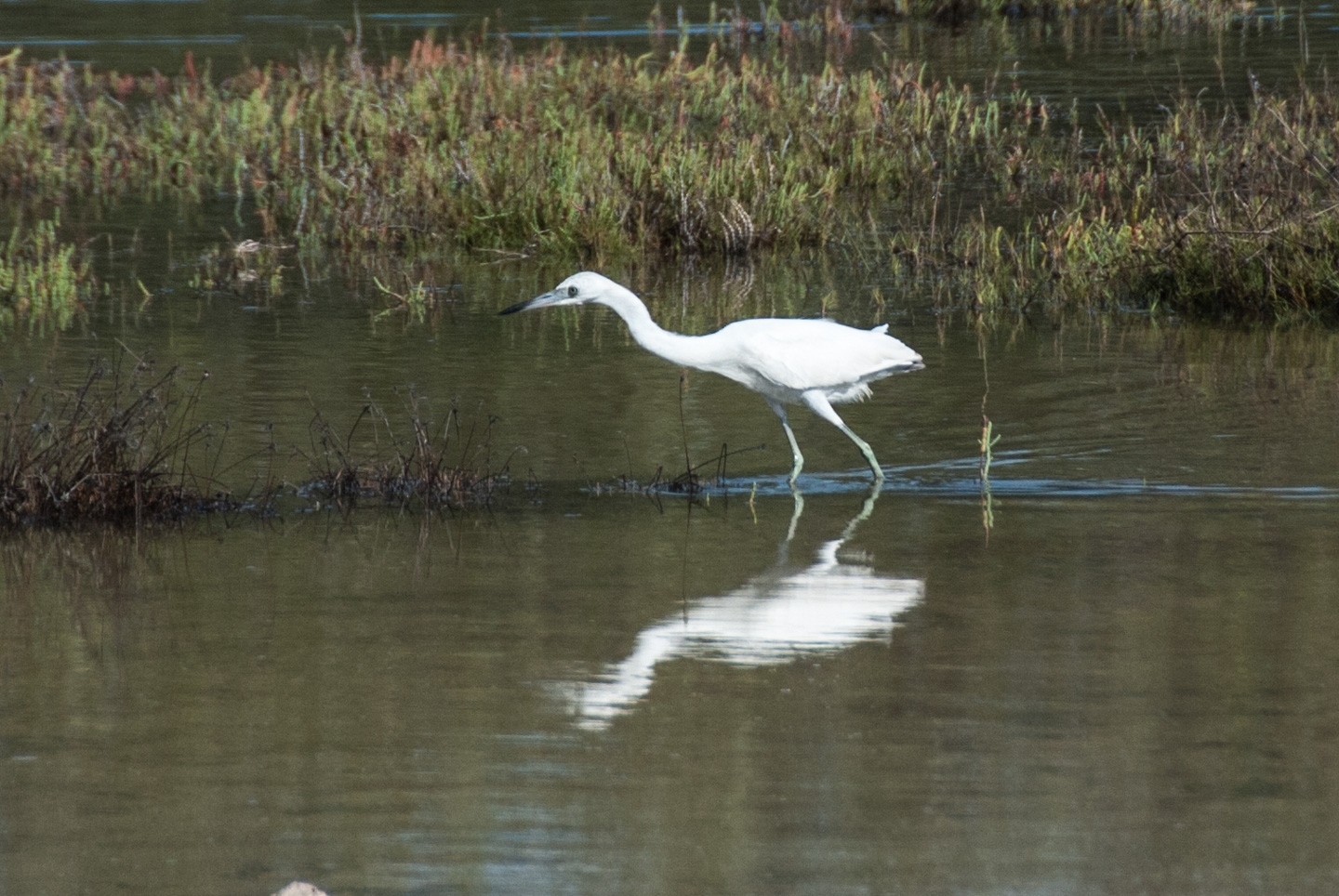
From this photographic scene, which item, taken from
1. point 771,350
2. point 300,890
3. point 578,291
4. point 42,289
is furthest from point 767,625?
point 42,289

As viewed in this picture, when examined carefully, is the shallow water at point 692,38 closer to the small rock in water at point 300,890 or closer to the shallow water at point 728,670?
the shallow water at point 728,670

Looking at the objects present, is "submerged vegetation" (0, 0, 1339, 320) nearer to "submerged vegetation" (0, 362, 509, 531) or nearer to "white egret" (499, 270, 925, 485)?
"white egret" (499, 270, 925, 485)

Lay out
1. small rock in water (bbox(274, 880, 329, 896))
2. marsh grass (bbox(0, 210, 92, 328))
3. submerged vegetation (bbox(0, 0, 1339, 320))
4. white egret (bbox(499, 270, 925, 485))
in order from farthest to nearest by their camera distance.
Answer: marsh grass (bbox(0, 210, 92, 328)) < submerged vegetation (bbox(0, 0, 1339, 320)) < white egret (bbox(499, 270, 925, 485)) < small rock in water (bbox(274, 880, 329, 896))

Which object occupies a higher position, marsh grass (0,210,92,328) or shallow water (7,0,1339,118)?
shallow water (7,0,1339,118)

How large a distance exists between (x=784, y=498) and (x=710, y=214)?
772 centimetres

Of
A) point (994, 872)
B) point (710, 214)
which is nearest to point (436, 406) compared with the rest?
point (710, 214)

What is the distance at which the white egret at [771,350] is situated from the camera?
9.02 m

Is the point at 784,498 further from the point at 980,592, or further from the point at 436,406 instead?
the point at 436,406

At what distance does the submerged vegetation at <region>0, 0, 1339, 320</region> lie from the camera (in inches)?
538

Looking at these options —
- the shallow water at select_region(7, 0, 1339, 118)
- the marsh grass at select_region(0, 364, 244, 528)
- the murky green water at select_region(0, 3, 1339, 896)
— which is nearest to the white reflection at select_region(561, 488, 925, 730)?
the murky green water at select_region(0, 3, 1339, 896)

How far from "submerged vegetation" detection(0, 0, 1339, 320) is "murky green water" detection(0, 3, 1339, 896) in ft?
7.62

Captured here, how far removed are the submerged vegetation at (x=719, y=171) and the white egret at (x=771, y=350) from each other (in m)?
4.23

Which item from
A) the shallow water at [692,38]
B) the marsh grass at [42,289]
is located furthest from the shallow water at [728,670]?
the shallow water at [692,38]

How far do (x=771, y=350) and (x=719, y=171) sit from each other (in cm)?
719
